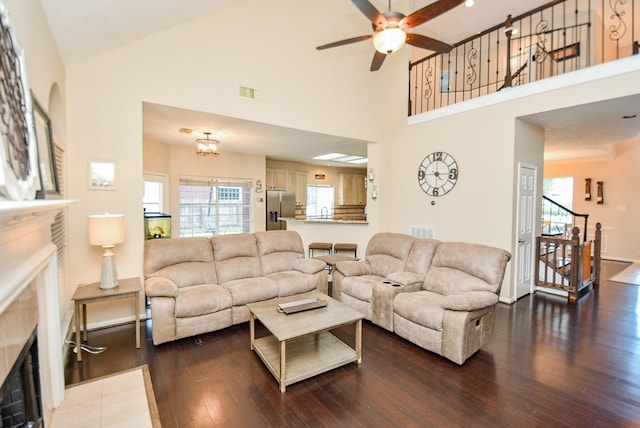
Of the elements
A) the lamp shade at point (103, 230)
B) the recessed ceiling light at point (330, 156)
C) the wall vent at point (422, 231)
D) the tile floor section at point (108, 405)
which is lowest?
the tile floor section at point (108, 405)

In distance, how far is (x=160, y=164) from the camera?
239 inches

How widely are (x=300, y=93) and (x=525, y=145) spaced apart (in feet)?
11.8

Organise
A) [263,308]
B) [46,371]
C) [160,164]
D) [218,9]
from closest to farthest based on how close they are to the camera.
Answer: [46,371], [263,308], [218,9], [160,164]

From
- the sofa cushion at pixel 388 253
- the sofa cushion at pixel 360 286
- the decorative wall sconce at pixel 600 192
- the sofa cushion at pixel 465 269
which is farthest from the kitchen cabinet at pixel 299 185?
the decorative wall sconce at pixel 600 192

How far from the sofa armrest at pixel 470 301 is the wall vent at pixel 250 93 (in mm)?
3614

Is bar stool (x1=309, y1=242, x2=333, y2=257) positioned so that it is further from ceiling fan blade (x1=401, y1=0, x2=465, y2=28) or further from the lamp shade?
ceiling fan blade (x1=401, y1=0, x2=465, y2=28)

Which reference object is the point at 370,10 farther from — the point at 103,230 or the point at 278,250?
the point at 103,230

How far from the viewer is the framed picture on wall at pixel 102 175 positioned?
329 centimetres

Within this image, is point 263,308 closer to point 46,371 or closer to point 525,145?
point 46,371

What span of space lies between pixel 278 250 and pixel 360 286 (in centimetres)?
137

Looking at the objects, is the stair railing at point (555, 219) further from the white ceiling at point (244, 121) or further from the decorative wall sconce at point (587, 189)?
the white ceiling at point (244, 121)

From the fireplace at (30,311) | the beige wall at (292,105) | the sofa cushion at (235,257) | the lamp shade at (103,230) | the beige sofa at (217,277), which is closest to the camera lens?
the fireplace at (30,311)

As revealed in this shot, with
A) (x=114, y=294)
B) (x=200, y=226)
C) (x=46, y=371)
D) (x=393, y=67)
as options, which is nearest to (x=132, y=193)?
(x=114, y=294)

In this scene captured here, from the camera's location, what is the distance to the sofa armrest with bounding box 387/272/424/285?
3413mm
